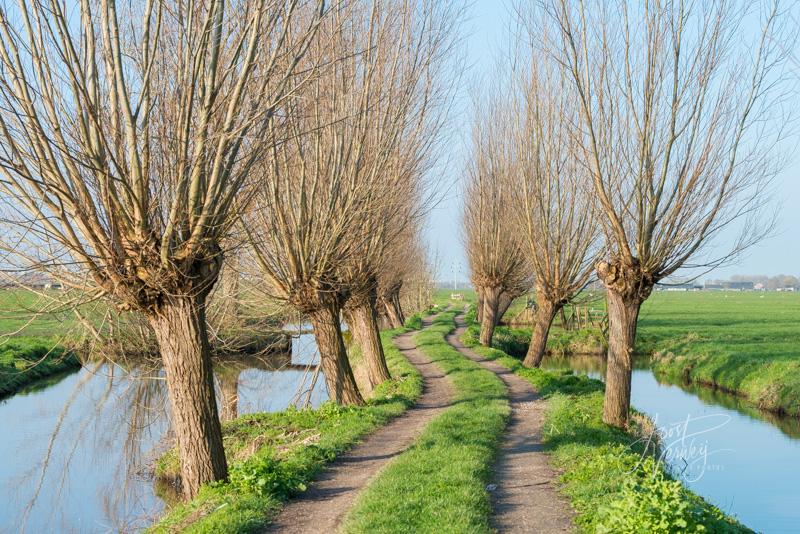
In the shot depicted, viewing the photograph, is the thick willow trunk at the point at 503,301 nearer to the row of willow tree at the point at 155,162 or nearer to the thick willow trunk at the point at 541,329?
the thick willow trunk at the point at 541,329

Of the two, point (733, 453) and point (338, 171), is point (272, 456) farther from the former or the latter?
point (733, 453)

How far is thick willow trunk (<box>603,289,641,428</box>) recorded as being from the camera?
44.3ft

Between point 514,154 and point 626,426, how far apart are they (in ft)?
47.4

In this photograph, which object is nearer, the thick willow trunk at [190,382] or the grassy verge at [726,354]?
the thick willow trunk at [190,382]

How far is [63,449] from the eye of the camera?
18.1 metres

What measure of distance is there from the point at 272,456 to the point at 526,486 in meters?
3.90

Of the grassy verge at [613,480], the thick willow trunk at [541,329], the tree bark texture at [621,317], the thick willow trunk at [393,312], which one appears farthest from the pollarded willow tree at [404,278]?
the grassy verge at [613,480]

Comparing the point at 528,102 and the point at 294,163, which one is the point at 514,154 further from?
the point at 294,163

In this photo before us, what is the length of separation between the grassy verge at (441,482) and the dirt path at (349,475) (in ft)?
0.75

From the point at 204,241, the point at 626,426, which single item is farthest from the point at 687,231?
the point at 204,241

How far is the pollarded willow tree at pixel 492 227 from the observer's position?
28.7m

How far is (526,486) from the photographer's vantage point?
919 cm

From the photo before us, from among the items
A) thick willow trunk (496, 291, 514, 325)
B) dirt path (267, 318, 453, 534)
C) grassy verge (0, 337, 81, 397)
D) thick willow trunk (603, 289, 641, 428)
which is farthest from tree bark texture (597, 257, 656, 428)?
thick willow trunk (496, 291, 514, 325)

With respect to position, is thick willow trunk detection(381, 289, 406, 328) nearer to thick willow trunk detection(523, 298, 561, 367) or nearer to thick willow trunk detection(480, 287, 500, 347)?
thick willow trunk detection(480, 287, 500, 347)
